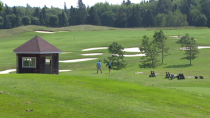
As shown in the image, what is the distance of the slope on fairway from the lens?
1526cm

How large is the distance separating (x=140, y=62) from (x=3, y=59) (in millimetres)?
23270

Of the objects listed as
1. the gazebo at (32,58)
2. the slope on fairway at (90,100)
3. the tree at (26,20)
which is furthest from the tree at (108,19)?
the slope on fairway at (90,100)

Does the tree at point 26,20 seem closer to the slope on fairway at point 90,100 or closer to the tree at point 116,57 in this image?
the tree at point 116,57

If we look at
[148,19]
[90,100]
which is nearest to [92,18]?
[148,19]

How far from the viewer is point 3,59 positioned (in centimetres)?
5459

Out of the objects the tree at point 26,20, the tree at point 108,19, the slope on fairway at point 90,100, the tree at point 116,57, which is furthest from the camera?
the tree at point 108,19

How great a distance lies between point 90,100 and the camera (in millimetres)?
17094

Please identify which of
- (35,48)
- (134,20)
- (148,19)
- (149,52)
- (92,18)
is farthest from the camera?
(92,18)

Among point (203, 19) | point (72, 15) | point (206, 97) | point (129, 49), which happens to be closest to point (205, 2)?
point (203, 19)

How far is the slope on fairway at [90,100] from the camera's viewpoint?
1526cm

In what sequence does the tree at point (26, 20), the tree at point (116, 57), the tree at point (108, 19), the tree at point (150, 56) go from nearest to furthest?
the tree at point (116, 57) → the tree at point (150, 56) → the tree at point (26, 20) → the tree at point (108, 19)

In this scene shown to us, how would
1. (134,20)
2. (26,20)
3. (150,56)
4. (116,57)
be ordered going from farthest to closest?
(134,20)
(26,20)
(150,56)
(116,57)

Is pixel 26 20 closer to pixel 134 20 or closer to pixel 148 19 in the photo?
pixel 134 20

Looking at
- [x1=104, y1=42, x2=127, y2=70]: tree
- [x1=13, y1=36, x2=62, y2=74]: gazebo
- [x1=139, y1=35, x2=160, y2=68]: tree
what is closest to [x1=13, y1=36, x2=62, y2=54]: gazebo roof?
[x1=13, y1=36, x2=62, y2=74]: gazebo
